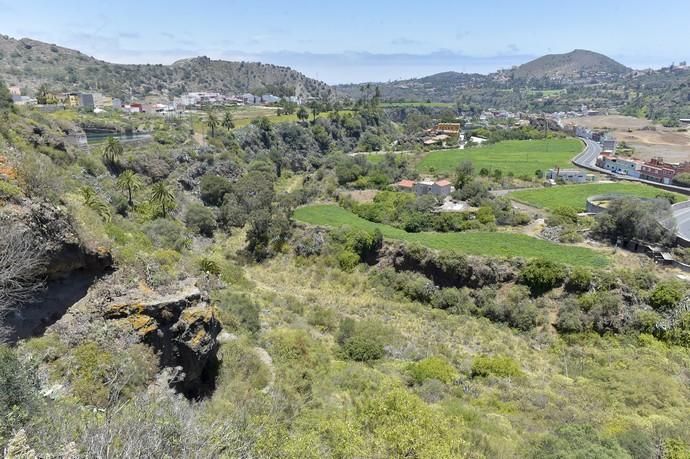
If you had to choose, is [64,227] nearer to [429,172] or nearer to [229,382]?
[229,382]

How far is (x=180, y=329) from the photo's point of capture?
13.7 meters

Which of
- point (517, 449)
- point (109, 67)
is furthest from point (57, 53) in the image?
point (517, 449)

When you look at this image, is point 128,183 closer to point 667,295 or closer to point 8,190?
point 8,190

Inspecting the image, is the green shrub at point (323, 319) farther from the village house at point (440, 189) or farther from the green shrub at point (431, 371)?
the village house at point (440, 189)

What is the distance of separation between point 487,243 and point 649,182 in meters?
39.7

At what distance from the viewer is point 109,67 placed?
162m

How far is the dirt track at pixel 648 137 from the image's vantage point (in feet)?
280

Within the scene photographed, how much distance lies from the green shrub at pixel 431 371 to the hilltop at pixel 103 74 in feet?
419

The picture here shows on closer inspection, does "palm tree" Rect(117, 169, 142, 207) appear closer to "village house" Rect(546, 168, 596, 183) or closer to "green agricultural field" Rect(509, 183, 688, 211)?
"green agricultural field" Rect(509, 183, 688, 211)

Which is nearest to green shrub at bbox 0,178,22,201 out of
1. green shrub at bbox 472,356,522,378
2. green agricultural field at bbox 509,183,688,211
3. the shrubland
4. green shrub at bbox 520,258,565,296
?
the shrubland

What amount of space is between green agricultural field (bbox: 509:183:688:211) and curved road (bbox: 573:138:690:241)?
5.05 m

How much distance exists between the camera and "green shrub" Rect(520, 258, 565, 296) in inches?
1169

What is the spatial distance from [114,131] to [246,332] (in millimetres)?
50983

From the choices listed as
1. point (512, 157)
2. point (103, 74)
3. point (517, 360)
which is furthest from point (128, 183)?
point (103, 74)
